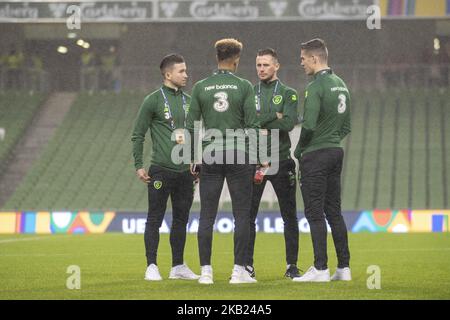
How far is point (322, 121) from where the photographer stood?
391 inches

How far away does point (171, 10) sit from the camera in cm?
2778

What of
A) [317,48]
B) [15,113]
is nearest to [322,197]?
[317,48]

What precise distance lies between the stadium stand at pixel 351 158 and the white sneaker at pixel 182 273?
55.6 feet

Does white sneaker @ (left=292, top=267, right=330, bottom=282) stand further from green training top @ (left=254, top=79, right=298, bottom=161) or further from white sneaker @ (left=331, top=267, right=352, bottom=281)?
green training top @ (left=254, top=79, right=298, bottom=161)

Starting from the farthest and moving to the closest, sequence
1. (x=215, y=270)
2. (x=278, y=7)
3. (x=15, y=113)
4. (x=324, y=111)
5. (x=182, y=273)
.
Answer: (x=15, y=113), (x=278, y=7), (x=215, y=270), (x=182, y=273), (x=324, y=111)

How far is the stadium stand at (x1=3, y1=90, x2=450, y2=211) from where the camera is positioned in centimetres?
2789

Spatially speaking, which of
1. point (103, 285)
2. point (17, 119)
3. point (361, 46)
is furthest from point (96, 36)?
point (103, 285)

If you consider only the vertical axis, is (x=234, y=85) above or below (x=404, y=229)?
above

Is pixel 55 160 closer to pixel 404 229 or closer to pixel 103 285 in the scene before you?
pixel 404 229

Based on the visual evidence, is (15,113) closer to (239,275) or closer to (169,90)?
(169,90)

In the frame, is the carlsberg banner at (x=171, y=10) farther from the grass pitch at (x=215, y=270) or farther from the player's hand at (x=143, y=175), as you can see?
the player's hand at (x=143, y=175)

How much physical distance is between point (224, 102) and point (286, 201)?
67.3 inches
